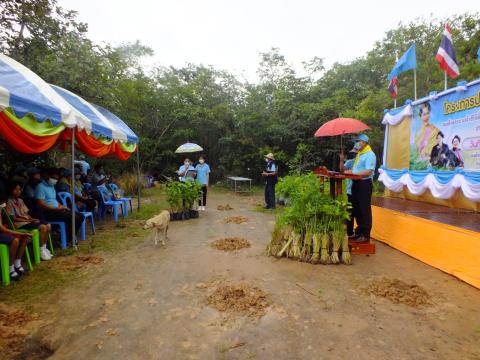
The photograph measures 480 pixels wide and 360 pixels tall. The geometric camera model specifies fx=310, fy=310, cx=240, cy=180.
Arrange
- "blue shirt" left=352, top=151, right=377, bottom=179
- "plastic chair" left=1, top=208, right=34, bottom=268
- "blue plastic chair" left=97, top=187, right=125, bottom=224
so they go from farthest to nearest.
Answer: "blue plastic chair" left=97, top=187, right=125, bottom=224, "blue shirt" left=352, top=151, right=377, bottom=179, "plastic chair" left=1, top=208, right=34, bottom=268

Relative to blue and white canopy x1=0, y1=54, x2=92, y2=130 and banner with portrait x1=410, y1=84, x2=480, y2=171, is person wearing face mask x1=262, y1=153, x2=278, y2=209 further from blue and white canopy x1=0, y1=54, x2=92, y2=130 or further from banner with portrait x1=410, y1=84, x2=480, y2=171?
blue and white canopy x1=0, y1=54, x2=92, y2=130

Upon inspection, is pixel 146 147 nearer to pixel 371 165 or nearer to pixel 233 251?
pixel 233 251

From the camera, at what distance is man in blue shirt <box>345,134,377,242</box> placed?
4.85 m

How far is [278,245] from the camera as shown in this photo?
16.4 feet

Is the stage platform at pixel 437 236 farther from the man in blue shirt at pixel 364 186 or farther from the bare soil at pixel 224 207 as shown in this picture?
the bare soil at pixel 224 207

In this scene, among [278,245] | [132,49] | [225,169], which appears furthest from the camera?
[132,49]

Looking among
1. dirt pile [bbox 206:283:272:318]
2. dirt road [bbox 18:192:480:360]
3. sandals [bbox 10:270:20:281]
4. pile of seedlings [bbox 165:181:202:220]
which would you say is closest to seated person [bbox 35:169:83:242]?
dirt road [bbox 18:192:480:360]

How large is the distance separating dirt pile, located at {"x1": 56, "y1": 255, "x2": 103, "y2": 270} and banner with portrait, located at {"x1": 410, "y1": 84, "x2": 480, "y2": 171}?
23.1 ft

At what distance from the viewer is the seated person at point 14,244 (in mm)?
3777

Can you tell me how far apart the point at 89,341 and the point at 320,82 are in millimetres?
15344

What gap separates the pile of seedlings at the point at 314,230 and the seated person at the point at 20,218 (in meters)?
3.42

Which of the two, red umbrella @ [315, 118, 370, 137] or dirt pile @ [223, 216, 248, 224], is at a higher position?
red umbrella @ [315, 118, 370, 137]

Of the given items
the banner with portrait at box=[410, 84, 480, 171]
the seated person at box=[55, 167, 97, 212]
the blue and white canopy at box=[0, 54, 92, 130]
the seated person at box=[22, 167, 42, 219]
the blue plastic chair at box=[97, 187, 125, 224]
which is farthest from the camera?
the blue plastic chair at box=[97, 187, 125, 224]

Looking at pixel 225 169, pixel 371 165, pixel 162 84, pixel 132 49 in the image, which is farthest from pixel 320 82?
pixel 132 49
